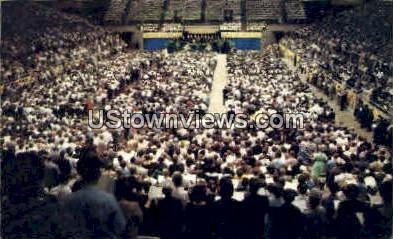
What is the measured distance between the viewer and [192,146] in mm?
19125

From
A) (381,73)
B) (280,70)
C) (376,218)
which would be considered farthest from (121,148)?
(280,70)

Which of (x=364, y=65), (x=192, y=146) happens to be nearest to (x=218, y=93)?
(x=364, y=65)

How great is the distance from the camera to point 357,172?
15.4m

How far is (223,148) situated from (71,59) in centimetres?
2993

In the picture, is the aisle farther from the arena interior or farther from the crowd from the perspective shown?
the crowd

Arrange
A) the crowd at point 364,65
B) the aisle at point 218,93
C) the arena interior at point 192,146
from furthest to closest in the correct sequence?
the aisle at point 218,93 → the crowd at point 364,65 → the arena interior at point 192,146

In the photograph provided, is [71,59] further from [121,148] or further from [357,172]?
[357,172]

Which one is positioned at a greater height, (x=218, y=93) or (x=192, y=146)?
(x=218, y=93)

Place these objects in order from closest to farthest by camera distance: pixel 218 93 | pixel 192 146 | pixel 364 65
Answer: pixel 192 146
pixel 218 93
pixel 364 65

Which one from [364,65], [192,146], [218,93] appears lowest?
[192,146]

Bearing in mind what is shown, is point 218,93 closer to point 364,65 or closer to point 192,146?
point 364,65

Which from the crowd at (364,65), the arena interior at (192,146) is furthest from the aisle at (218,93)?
the crowd at (364,65)

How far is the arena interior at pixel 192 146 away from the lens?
31.4 feet

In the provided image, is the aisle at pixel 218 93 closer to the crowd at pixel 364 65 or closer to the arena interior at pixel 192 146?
the arena interior at pixel 192 146
